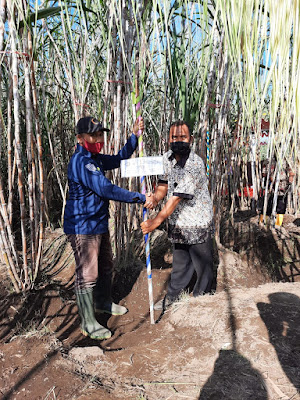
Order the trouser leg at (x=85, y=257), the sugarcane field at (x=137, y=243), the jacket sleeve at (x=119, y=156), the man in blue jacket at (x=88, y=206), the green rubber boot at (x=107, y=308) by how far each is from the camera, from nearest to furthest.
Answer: the sugarcane field at (x=137, y=243), the man in blue jacket at (x=88, y=206), the trouser leg at (x=85, y=257), the jacket sleeve at (x=119, y=156), the green rubber boot at (x=107, y=308)

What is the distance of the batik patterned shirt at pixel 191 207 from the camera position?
206cm

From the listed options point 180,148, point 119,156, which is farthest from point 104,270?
point 180,148

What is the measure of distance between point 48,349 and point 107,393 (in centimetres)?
46

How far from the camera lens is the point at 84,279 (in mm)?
2012

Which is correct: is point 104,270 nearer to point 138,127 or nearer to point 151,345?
point 151,345

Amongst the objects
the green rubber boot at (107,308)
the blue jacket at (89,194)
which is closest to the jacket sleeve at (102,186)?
the blue jacket at (89,194)

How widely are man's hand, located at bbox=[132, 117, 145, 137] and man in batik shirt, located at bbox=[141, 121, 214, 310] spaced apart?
210 mm

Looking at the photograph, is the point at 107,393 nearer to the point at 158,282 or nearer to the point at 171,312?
the point at 171,312

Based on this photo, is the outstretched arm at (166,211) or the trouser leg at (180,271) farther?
the trouser leg at (180,271)

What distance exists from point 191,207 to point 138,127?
0.61 m

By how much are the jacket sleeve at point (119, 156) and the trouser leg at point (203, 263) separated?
2.47 ft

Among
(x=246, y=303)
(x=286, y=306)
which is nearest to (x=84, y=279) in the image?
(x=246, y=303)

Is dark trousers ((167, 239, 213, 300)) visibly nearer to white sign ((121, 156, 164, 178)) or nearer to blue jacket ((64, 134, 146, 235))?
blue jacket ((64, 134, 146, 235))

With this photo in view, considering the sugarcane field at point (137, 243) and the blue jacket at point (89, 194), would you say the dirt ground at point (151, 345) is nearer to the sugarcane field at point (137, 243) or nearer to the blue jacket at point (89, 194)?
the sugarcane field at point (137, 243)
